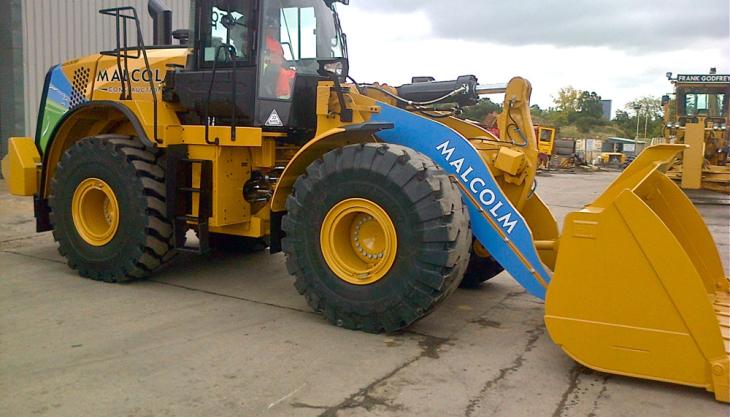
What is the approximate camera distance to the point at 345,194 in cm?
459

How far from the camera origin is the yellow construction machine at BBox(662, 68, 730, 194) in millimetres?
15977

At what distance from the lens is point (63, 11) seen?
13430 millimetres

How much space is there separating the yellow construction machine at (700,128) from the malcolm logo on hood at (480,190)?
13.3m

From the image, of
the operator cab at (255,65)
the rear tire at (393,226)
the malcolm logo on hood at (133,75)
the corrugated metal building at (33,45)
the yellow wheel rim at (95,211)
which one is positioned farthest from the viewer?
the corrugated metal building at (33,45)

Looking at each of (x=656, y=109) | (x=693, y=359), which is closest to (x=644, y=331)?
(x=693, y=359)

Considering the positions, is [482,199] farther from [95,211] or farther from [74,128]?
[74,128]

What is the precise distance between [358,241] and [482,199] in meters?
0.98

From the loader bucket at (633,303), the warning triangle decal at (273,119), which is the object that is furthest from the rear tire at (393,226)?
the warning triangle decal at (273,119)

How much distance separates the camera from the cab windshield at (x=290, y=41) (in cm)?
542

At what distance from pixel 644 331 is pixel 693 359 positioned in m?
0.28

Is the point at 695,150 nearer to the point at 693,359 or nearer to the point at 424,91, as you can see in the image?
the point at 424,91

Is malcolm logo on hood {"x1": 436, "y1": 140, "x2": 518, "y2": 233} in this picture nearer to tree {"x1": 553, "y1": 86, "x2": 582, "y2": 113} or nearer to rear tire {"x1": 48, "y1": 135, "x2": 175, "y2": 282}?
rear tire {"x1": 48, "y1": 135, "x2": 175, "y2": 282}

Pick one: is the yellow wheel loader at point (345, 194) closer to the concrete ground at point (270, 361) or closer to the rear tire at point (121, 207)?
the rear tire at point (121, 207)

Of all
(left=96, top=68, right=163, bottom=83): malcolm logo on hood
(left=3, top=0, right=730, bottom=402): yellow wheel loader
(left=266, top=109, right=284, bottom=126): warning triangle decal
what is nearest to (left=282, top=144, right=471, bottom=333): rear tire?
(left=3, top=0, right=730, bottom=402): yellow wheel loader
